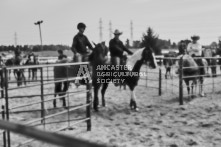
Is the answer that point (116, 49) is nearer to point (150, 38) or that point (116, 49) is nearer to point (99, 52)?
point (99, 52)

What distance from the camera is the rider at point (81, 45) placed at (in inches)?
298

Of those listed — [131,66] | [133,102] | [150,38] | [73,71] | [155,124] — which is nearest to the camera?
[155,124]

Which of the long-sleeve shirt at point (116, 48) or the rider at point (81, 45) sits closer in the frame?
the rider at point (81, 45)

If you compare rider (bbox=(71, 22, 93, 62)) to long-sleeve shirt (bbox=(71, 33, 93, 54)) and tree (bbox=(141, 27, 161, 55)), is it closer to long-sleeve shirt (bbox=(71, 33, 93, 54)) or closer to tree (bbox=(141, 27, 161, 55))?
long-sleeve shirt (bbox=(71, 33, 93, 54))

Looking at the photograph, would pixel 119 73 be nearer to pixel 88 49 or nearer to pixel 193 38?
pixel 88 49

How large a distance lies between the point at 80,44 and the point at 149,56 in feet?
6.66

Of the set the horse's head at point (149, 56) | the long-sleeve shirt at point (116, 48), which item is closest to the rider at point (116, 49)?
the long-sleeve shirt at point (116, 48)

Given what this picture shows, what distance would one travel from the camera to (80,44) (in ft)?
24.9

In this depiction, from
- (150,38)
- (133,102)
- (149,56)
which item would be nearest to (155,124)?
(133,102)

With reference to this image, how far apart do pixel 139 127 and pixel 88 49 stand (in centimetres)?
336

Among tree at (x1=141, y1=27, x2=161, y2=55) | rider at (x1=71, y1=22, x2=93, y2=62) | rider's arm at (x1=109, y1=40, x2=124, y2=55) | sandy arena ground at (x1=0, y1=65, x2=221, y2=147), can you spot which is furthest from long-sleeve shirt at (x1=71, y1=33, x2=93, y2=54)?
tree at (x1=141, y1=27, x2=161, y2=55)

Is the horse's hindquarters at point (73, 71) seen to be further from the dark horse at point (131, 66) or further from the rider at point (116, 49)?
the rider at point (116, 49)

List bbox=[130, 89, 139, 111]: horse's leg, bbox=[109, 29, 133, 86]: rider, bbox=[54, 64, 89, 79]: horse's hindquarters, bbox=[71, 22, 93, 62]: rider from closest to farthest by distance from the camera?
bbox=[54, 64, 89, 79]: horse's hindquarters < bbox=[130, 89, 139, 111]: horse's leg < bbox=[71, 22, 93, 62]: rider < bbox=[109, 29, 133, 86]: rider

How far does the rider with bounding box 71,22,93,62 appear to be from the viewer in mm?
7562
